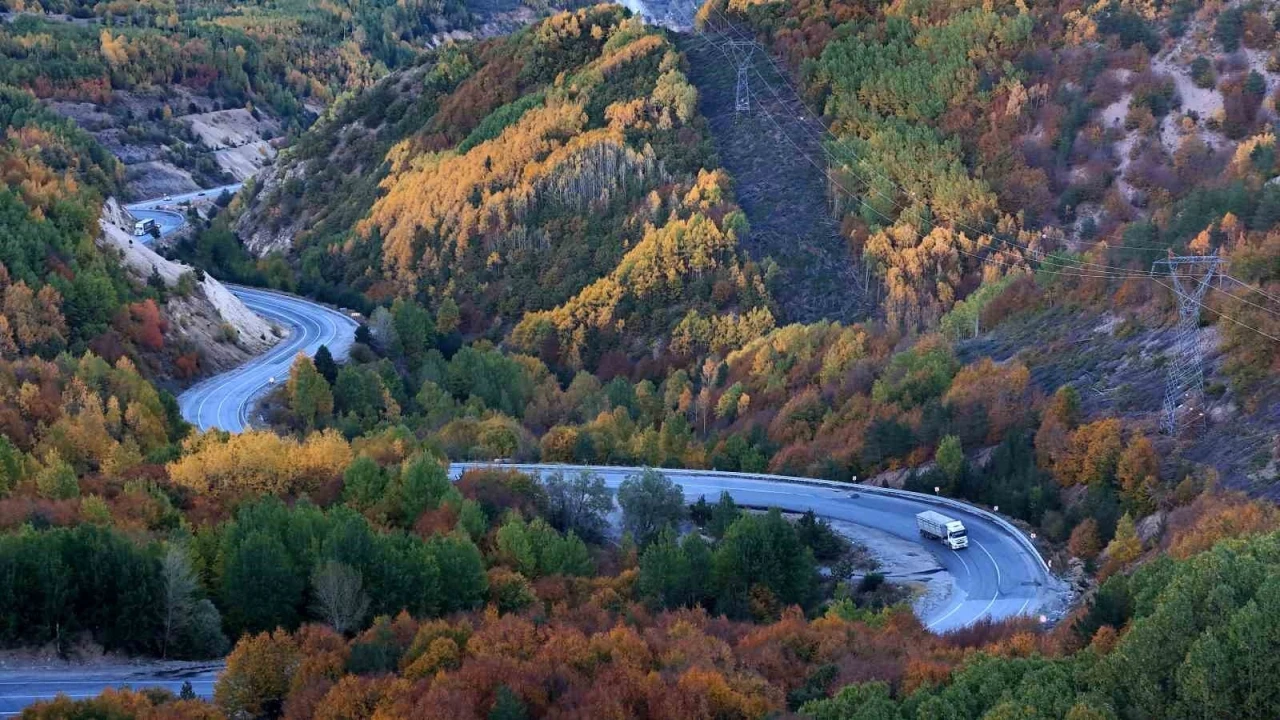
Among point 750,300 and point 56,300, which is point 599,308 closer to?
point 750,300

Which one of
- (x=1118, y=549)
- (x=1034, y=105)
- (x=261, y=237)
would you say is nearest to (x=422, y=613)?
(x=1118, y=549)

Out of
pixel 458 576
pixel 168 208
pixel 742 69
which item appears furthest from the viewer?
pixel 168 208

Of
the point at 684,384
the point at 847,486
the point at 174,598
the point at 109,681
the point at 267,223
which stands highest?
the point at 174,598

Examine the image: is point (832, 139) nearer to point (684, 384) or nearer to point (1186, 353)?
point (684, 384)

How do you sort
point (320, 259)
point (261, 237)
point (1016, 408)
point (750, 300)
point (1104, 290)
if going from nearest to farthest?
point (1016, 408), point (1104, 290), point (750, 300), point (320, 259), point (261, 237)

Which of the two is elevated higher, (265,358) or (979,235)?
(979,235)

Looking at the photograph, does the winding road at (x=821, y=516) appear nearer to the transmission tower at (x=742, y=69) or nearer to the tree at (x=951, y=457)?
the tree at (x=951, y=457)

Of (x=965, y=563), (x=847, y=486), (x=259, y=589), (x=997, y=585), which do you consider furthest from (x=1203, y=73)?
(x=259, y=589)
